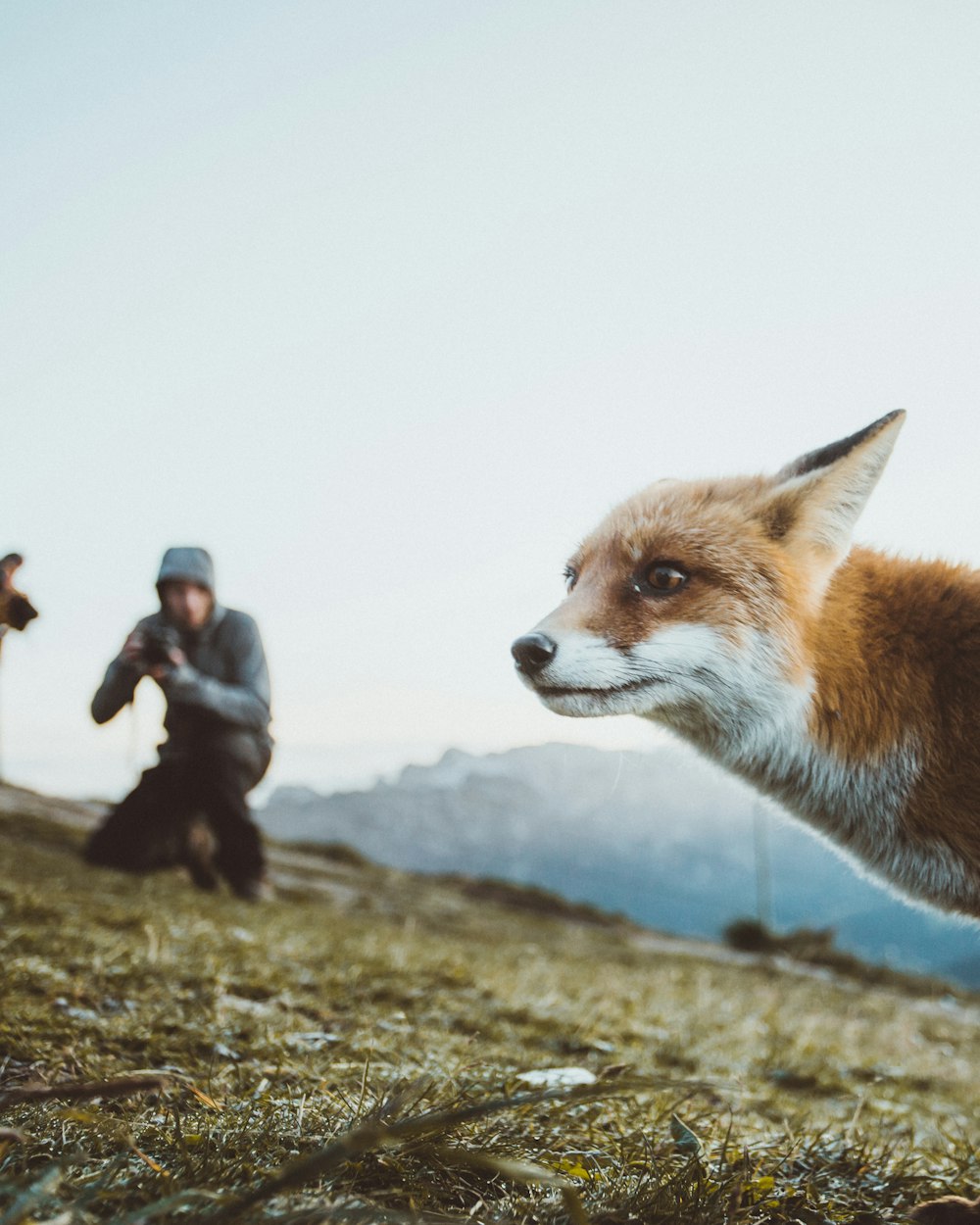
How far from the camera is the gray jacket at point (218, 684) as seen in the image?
814 centimetres

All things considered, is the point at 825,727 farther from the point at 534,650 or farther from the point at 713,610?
the point at 534,650

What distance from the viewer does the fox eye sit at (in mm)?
3533

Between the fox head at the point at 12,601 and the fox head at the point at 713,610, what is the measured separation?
171 centimetres

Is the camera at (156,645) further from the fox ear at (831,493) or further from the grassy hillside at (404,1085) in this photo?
the fox ear at (831,493)

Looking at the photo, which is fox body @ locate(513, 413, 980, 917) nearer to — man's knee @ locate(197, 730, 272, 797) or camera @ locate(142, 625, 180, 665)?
camera @ locate(142, 625, 180, 665)

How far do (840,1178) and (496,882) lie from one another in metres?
19.6

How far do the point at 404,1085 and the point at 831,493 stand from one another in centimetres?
272

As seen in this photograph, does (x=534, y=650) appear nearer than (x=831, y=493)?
Yes

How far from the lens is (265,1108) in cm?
242

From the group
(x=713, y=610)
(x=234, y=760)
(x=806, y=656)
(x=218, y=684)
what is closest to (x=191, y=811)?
(x=234, y=760)

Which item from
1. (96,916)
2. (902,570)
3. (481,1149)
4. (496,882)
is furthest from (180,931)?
(496,882)

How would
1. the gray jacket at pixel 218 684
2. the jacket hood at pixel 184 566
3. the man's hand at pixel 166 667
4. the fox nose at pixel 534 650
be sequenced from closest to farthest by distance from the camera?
the fox nose at pixel 534 650 < the man's hand at pixel 166 667 < the gray jacket at pixel 218 684 < the jacket hood at pixel 184 566

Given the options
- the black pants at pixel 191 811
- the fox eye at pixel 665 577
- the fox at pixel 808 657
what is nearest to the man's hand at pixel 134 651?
the black pants at pixel 191 811

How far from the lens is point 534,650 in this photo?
3316 millimetres
